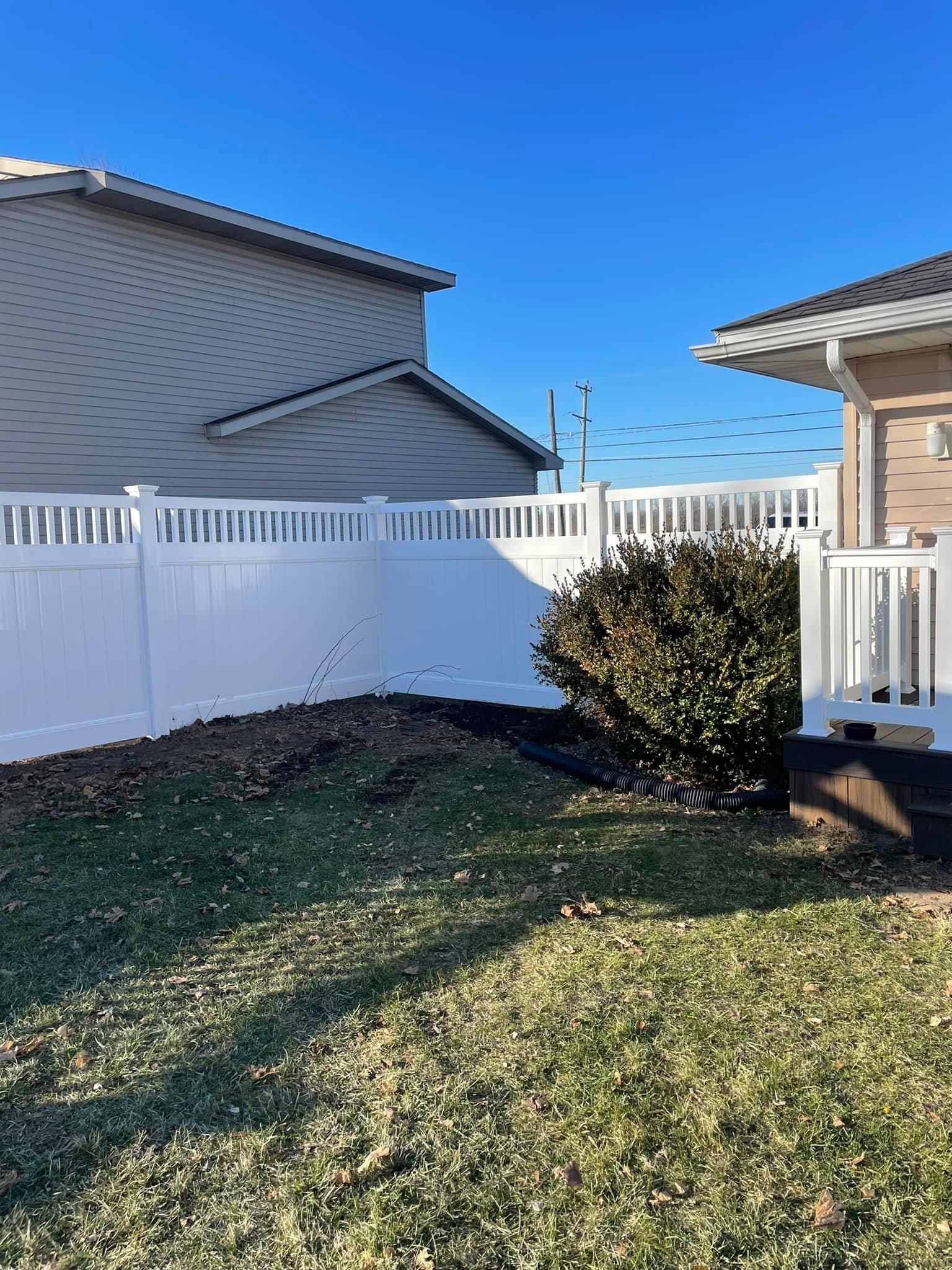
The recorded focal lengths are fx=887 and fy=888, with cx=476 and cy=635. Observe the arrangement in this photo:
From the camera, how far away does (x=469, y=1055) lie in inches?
112

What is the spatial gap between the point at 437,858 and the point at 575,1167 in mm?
2417

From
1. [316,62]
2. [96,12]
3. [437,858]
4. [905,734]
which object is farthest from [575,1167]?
[316,62]

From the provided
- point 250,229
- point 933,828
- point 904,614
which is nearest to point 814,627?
point 904,614

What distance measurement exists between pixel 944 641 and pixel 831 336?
2.43 metres

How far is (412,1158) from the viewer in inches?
93.0

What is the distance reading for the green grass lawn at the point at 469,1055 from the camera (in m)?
2.12

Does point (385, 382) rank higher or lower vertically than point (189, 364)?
higher

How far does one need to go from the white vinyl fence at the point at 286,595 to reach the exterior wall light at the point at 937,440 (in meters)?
0.77

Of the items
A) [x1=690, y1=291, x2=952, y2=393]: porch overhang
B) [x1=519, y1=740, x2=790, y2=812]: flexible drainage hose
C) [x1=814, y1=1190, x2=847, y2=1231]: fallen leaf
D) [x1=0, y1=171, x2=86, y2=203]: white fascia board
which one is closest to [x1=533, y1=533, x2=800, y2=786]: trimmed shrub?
[x1=519, y1=740, x2=790, y2=812]: flexible drainage hose

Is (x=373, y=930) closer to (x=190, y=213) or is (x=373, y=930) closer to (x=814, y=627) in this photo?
(x=814, y=627)

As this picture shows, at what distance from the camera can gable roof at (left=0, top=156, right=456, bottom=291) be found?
9.61 m

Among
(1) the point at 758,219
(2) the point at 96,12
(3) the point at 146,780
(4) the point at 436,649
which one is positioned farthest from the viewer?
(1) the point at 758,219

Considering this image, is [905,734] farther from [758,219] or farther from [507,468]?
[758,219]

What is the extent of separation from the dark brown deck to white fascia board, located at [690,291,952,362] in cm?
254
